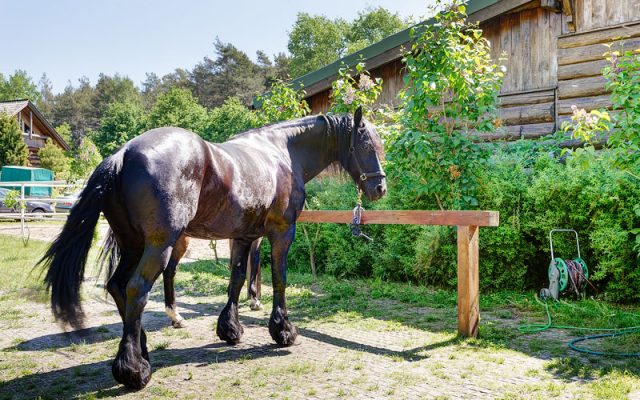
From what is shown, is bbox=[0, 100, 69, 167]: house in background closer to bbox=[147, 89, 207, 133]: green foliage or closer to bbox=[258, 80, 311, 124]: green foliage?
bbox=[147, 89, 207, 133]: green foliage

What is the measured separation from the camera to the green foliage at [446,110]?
19.9 feet

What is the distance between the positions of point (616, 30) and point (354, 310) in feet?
20.0

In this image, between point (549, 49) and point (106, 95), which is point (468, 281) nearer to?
point (549, 49)

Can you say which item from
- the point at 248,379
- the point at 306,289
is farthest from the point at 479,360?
the point at 306,289

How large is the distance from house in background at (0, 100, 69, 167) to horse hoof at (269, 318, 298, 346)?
109ft

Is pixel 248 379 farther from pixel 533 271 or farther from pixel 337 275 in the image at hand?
pixel 337 275

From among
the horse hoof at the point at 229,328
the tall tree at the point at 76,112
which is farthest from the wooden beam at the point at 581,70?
the tall tree at the point at 76,112

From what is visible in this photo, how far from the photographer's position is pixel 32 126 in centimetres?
3381

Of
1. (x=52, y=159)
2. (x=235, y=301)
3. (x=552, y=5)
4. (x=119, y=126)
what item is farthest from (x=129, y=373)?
(x=119, y=126)

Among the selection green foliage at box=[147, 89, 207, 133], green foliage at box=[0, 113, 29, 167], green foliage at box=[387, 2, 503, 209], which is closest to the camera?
green foliage at box=[387, 2, 503, 209]

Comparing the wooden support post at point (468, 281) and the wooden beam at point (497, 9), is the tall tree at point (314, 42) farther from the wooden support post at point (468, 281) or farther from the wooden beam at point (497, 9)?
the wooden support post at point (468, 281)

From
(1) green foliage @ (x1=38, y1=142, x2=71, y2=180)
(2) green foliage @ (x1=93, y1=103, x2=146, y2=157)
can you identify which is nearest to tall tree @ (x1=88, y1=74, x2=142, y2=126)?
(2) green foliage @ (x1=93, y1=103, x2=146, y2=157)

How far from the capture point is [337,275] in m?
8.54

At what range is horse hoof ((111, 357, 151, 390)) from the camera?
9.89 feet
